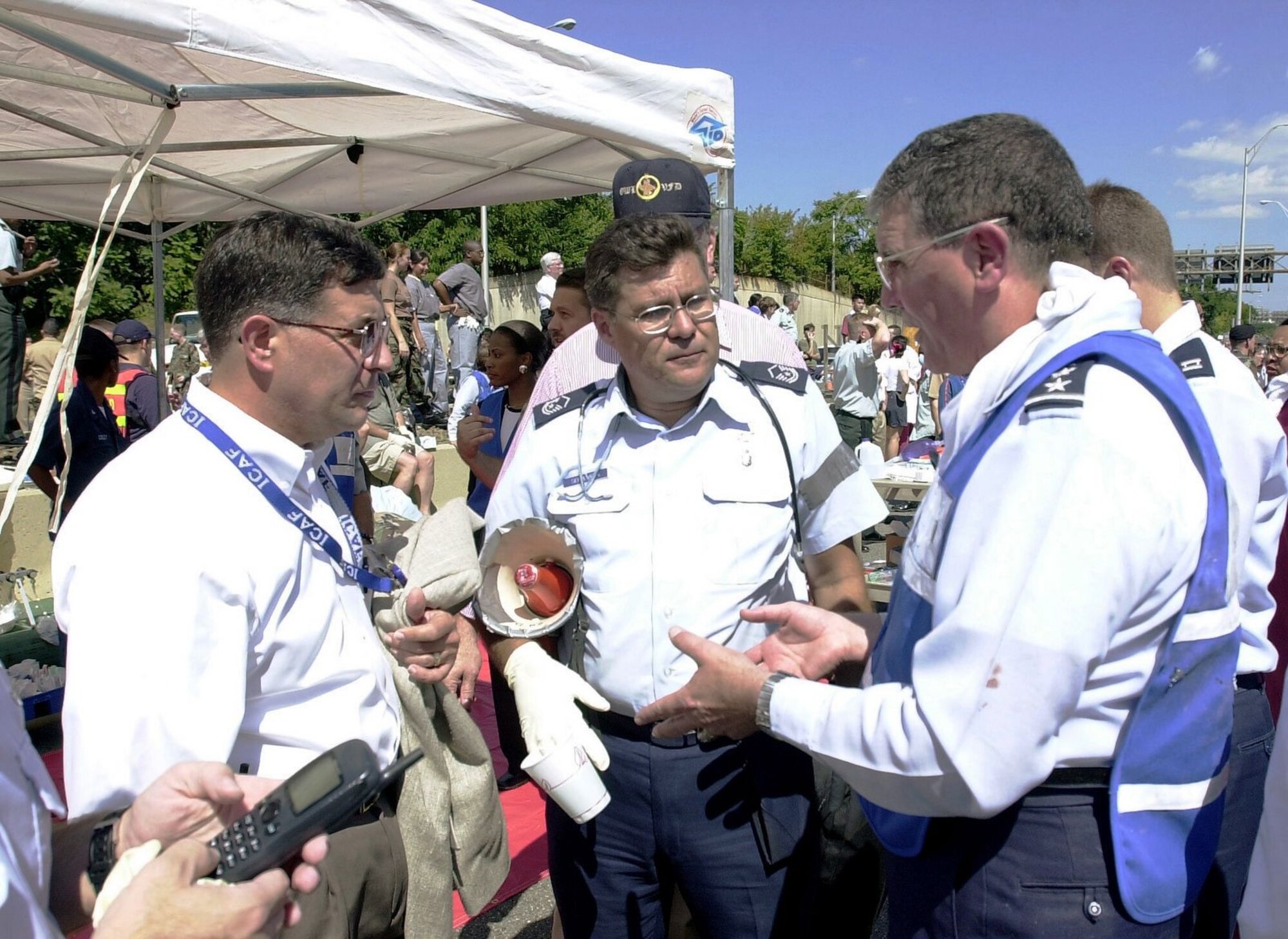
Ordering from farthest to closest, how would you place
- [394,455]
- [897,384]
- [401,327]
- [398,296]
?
[897,384]
[401,327]
[398,296]
[394,455]

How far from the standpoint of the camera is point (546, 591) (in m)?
2.14

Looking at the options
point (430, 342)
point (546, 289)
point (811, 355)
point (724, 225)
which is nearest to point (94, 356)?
point (724, 225)

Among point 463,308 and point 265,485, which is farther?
point 463,308

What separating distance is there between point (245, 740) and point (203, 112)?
13.5ft

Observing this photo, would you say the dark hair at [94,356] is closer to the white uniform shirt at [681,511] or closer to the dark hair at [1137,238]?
the white uniform shirt at [681,511]

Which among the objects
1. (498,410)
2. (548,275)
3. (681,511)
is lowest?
(681,511)

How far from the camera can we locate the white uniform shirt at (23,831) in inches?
40.6

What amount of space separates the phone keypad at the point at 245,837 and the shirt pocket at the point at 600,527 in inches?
39.3

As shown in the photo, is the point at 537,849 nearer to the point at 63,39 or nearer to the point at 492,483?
the point at 492,483

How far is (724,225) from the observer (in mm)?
4184

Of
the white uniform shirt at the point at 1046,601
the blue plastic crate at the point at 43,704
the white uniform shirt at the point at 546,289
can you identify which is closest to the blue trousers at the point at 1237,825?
the white uniform shirt at the point at 1046,601

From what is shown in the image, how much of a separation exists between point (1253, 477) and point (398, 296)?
8.39m

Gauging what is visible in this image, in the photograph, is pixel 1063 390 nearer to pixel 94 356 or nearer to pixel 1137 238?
pixel 1137 238

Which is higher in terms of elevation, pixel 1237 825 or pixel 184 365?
pixel 184 365
